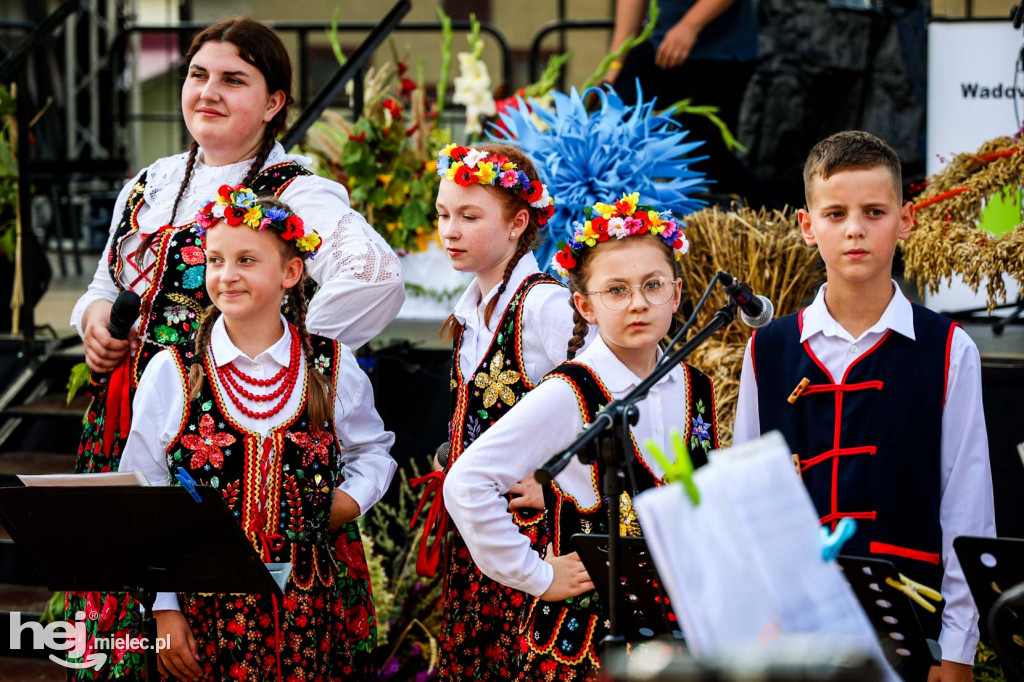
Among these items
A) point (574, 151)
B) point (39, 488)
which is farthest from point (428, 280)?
point (39, 488)

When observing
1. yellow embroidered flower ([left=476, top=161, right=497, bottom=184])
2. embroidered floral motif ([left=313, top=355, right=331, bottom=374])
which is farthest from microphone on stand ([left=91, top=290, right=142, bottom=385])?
yellow embroidered flower ([left=476, top=161, right=497, bottom=184])

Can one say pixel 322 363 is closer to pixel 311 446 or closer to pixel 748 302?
pixel 311 446

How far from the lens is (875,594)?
1.95 metres

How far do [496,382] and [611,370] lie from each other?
21.1 inches

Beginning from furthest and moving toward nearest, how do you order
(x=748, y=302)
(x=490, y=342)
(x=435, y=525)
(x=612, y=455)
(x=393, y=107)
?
Result: (x=393, y=107), (x=435, y=525), (x=490, y=342), (x=748, y=302), (x=612, y=455)

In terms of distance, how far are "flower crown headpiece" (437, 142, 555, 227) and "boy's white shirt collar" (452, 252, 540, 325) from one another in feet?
0.57

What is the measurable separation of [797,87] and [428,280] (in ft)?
8.83

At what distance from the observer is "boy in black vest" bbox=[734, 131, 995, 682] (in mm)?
2590

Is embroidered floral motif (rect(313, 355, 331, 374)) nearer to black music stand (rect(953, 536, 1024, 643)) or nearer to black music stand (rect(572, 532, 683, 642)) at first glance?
black music stand (rect(572, 532, 683, 642))

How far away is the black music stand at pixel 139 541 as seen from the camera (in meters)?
2.35

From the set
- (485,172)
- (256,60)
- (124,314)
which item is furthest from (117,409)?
(485,172)

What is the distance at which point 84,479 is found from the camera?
2465 mm

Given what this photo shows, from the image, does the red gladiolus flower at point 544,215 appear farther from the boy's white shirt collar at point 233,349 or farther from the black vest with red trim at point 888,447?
the black vest with red trim at point 888,447
